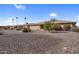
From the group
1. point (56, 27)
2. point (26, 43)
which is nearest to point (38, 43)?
point (26, 43)

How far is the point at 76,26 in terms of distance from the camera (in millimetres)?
2752

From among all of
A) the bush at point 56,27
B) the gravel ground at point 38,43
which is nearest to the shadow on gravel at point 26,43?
the gravel ground at point 38,43

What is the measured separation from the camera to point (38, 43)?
8.98ft

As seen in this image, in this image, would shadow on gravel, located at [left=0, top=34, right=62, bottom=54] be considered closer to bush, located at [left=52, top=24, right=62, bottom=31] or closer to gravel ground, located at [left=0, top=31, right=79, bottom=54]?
gravel ground, located at [left=0, top=31, right=79, bottom=54]

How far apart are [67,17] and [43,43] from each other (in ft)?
1.37

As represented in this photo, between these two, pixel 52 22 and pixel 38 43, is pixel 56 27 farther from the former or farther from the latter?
pixel 38 43

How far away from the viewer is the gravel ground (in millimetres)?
2703

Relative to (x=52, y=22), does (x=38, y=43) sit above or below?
below

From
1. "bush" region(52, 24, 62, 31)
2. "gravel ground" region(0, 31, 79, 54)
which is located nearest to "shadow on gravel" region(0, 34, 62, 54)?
"gravel ground" region(0, 31, 79, 54)

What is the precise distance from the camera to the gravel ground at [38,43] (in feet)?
8.87

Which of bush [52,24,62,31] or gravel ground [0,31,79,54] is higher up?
bush [52,24,62,31]
